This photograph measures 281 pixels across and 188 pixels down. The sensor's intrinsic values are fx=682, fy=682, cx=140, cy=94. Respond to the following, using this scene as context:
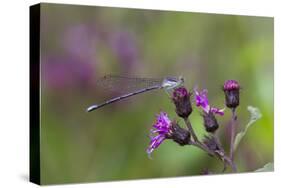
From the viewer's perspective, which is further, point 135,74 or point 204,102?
point 204,102

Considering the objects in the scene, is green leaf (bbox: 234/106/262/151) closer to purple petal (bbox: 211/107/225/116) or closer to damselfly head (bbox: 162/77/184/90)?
purple petal (bbox: 211/107/225/116)

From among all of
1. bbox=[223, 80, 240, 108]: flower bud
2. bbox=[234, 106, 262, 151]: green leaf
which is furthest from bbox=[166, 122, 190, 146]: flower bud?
bbox=[234, 106, 262, 151]: green leaf

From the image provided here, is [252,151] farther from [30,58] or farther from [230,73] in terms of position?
[30,58]

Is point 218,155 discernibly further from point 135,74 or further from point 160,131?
point 135,74

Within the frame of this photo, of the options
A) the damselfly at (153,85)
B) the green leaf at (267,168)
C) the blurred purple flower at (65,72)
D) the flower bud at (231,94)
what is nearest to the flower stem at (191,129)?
the damselfly at (153,85)

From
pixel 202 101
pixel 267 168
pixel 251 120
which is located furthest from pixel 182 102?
pixel 267 168

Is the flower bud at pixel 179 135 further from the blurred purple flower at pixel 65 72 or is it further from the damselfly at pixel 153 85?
the blurred purple flower at pixel 65 72
